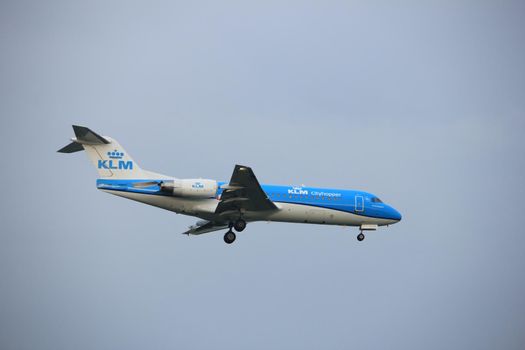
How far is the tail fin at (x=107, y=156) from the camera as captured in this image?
34050 millimetres

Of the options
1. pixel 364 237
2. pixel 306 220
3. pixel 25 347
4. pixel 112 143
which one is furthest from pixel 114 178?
pixel 25 347

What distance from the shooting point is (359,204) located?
39.6m

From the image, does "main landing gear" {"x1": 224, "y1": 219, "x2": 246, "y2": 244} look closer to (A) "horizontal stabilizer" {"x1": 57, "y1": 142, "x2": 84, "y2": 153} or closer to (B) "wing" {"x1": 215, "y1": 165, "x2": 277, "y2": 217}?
(B) "wing" {"x1": 215, "y1": 165, "x2": 277, "y2": 217}

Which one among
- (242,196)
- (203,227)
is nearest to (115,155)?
(242,196)

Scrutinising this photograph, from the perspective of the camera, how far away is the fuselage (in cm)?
3466

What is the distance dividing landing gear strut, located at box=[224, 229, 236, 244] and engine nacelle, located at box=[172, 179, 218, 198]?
2.79 metres

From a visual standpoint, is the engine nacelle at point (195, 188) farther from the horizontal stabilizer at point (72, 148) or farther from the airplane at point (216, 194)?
the horizontal stabilizer at point (72, 148)

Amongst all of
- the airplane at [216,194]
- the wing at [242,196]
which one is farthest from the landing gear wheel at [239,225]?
the wing at [242,196]

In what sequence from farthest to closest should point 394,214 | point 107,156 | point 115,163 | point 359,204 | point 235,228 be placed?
point 394,214 < point 359,204 < point 235,228 < point 115,163 < point 107,156

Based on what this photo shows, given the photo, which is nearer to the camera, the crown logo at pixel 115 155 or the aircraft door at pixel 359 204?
the crown logo at pixel 115 155

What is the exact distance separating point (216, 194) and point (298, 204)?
14.9 feet

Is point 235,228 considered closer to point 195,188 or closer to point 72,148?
point 195,188

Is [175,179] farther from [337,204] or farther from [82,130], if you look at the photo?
[337,204]

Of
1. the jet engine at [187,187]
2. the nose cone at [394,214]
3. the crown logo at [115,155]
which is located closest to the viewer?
the jet engine at [187,187]
